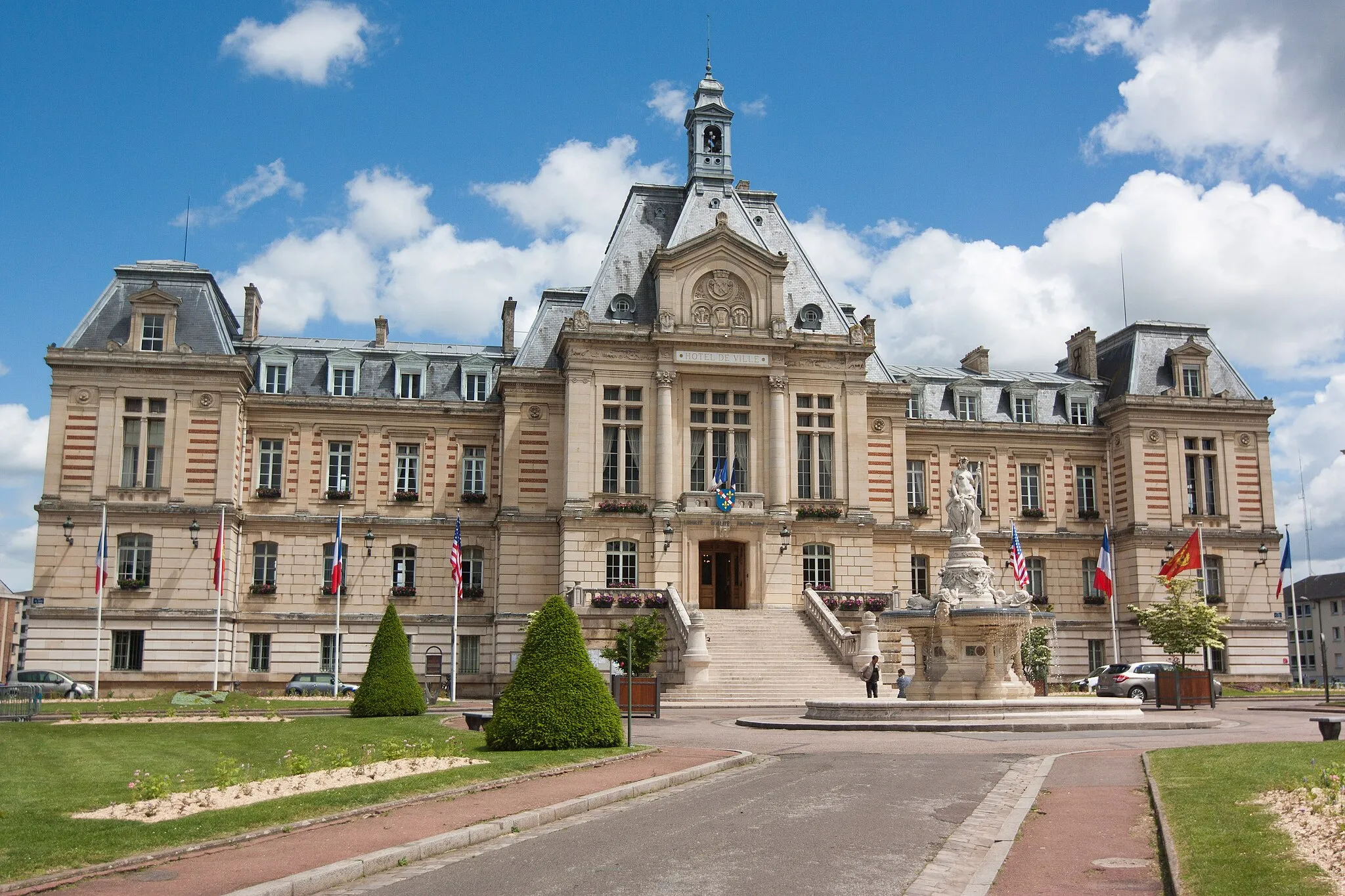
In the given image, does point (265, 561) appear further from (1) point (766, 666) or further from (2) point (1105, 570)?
(2) point (1105, 570)

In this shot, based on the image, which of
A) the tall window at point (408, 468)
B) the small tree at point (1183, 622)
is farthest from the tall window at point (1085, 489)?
the tall window at point (408, 468)

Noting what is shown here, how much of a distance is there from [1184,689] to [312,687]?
3099cm

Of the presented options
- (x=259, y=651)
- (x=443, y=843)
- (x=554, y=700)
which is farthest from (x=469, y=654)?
(x=443, y=843)

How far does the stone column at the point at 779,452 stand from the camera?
1941 inches

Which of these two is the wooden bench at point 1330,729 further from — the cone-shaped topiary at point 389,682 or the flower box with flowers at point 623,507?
the flower box with flowers at point 623,507

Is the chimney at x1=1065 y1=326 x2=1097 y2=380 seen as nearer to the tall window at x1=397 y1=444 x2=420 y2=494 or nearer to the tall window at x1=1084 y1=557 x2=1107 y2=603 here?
the tall window at x1=1084 y1=557 x2=1107 y2=603

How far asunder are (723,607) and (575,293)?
15.7m

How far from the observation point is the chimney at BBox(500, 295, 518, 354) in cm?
5712

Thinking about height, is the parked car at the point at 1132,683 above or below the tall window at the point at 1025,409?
below

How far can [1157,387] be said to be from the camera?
58656mm

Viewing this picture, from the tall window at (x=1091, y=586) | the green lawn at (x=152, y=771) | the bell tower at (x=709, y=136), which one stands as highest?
the bell tower at (x=709, y=136)

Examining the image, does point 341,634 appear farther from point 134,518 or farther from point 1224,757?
point 1224,757

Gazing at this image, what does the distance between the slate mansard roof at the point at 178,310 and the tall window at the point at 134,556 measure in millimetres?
7772

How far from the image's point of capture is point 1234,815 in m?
13.5
